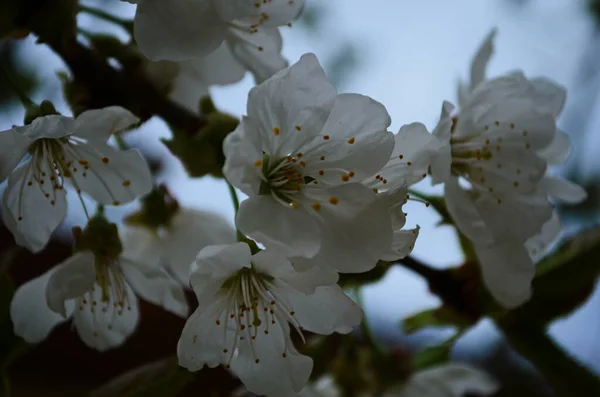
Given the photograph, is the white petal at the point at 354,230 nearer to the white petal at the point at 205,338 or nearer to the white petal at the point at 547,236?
the white petal at the point at 205,338

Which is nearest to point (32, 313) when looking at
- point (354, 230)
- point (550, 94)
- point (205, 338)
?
point (205, 338)

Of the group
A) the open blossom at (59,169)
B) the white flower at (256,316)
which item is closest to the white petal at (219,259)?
the white flower at (256,316)

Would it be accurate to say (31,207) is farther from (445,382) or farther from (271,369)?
(445,382)

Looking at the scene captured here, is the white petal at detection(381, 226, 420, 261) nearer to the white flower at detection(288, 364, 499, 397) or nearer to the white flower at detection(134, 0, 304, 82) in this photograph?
the white flower at detection(134, 0, 304, 82)

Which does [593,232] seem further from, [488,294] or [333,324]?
[333,324]

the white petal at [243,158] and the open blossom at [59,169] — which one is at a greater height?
the white petal at [243,158]

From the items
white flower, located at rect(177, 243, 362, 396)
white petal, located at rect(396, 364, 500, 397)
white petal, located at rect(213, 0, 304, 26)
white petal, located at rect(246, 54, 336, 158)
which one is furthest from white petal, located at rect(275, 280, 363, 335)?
white petal, located at rect(396, 364, 500, 397)
